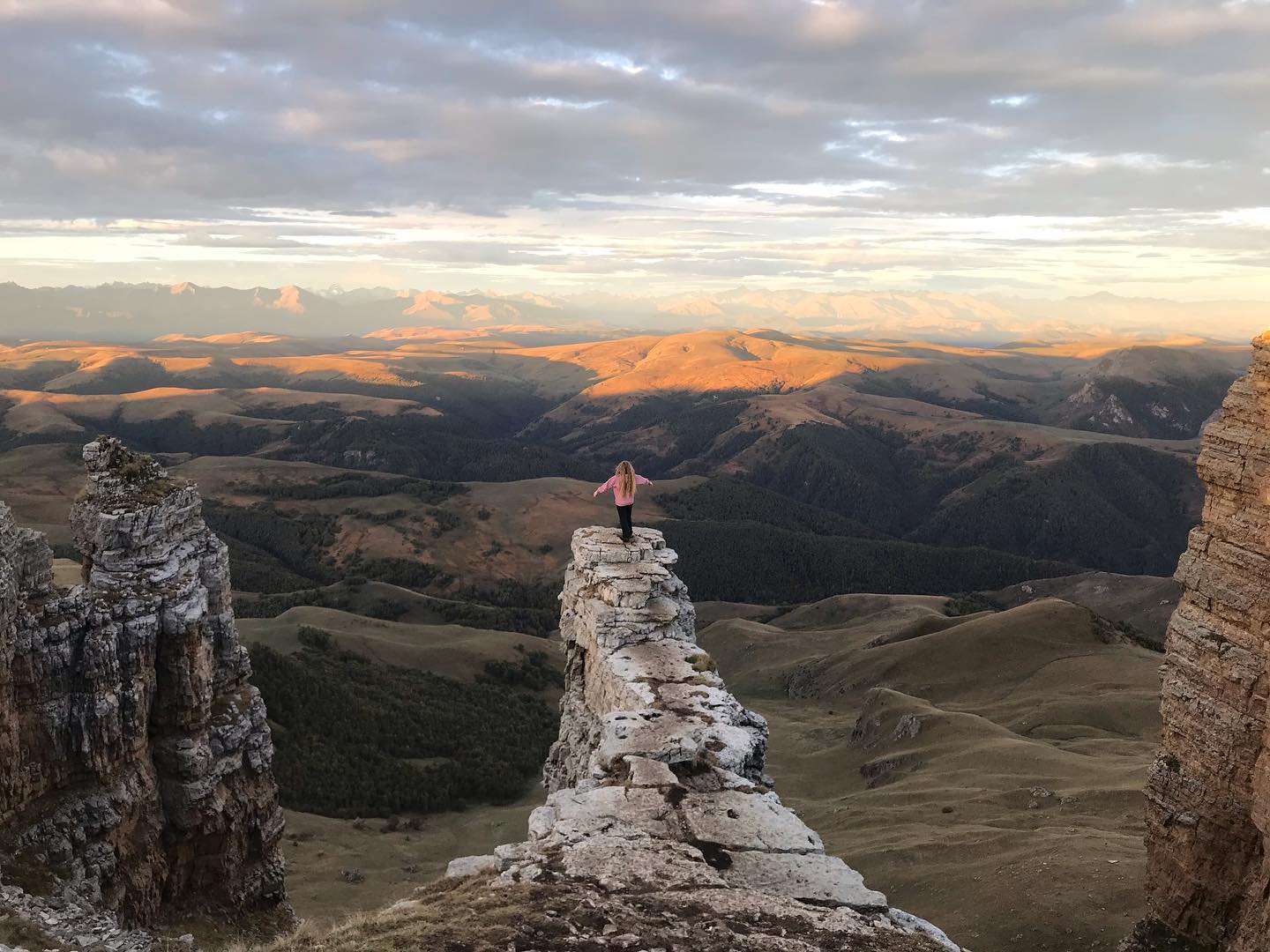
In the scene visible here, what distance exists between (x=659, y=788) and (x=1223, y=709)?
1246cm

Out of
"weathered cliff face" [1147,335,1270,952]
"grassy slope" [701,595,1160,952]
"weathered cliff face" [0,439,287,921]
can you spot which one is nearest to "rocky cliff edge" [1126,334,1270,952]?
"weathered cliff face" [1147,335,1270,952]

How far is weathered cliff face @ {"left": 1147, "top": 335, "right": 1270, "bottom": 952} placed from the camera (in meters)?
17.7

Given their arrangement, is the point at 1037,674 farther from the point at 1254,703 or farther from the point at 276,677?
the point at 276,677

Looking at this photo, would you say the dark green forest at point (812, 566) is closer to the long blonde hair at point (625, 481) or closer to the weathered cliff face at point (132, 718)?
the long blonde hair at point (625, 481)

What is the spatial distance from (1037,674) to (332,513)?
122670 millimetres

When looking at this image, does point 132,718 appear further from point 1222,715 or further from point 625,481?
point 1222,715

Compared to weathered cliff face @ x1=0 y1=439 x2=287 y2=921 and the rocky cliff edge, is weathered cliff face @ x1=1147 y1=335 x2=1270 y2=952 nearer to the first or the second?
the rocky cliff edge

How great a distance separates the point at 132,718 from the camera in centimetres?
2159

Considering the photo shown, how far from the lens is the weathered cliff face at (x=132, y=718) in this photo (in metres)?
19.4

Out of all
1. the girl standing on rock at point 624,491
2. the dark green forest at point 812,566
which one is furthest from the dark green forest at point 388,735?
the dark green forest at point 812,566

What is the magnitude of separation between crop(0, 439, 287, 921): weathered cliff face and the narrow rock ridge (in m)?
9.42

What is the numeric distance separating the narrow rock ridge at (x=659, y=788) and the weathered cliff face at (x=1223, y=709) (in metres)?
9.32

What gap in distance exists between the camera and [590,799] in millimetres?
14469

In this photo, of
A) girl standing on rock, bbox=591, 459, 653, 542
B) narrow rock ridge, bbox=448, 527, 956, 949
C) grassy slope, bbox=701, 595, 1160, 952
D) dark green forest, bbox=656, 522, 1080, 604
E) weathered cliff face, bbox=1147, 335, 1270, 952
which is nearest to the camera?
narrow rock ridge, bbox=448, 527, 956, 949
